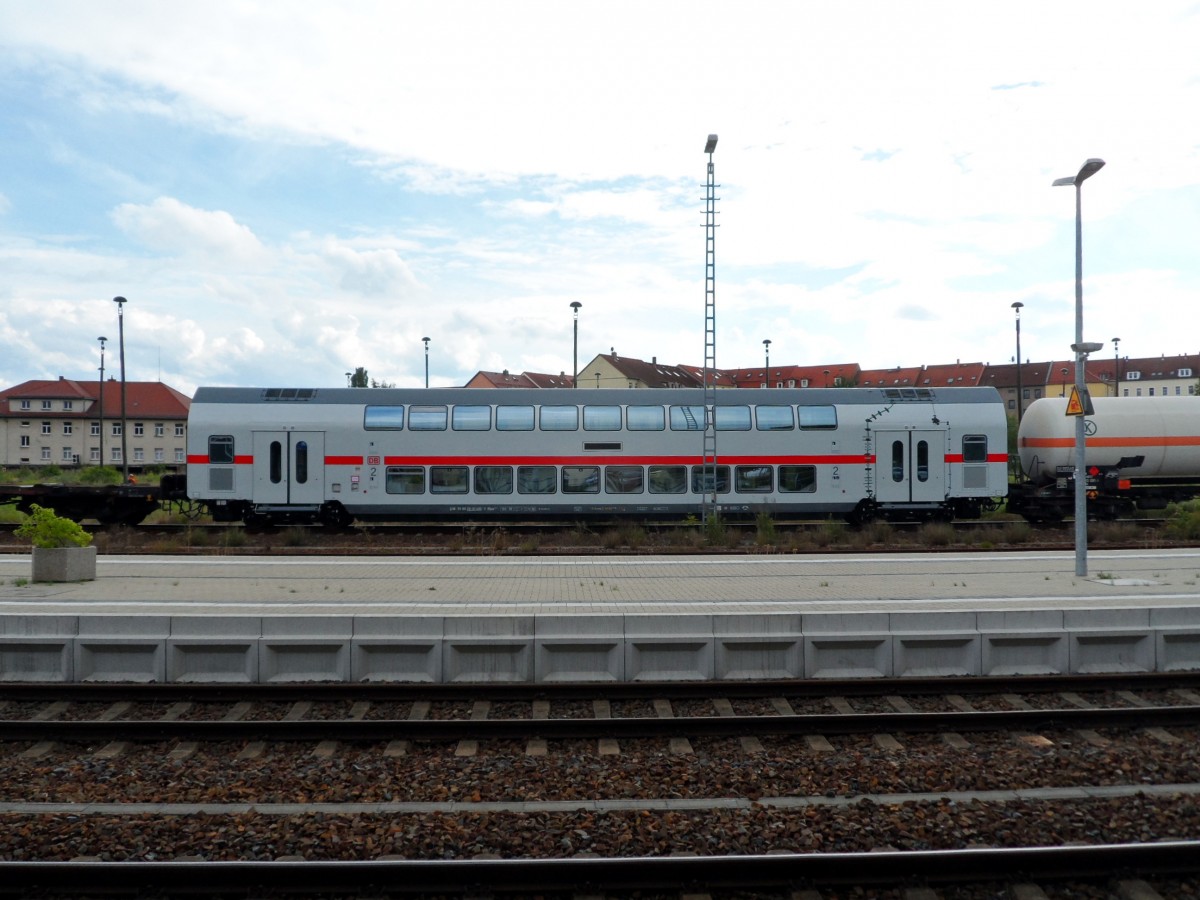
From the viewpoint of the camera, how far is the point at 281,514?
22297 millimetres

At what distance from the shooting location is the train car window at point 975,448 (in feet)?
73.7

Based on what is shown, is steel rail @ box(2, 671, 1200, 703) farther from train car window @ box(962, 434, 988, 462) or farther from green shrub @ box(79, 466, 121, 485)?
green shrub @ box(79, 466, 121, 485)

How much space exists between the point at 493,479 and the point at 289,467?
4.91 m

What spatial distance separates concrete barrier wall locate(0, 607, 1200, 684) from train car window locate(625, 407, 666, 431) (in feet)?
40.7

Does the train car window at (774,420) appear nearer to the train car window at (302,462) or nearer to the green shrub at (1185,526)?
the green shrub at (1185,526)

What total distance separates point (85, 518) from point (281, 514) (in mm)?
6394

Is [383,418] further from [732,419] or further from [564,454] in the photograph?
[732,419]

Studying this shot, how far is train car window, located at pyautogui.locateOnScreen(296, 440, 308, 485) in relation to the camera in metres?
22.1

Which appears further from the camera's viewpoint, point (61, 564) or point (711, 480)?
point (711, 480)

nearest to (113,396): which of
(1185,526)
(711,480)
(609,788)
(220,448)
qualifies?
(220,448)

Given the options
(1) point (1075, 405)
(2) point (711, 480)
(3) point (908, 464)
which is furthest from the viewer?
(3) point (908, 464)

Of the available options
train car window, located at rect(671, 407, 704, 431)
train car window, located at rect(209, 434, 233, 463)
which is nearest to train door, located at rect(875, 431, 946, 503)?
train car window, located at rect(671, 407, 704, 431)

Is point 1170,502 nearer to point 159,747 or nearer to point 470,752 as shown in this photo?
point 470,752

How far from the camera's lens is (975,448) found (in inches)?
886
